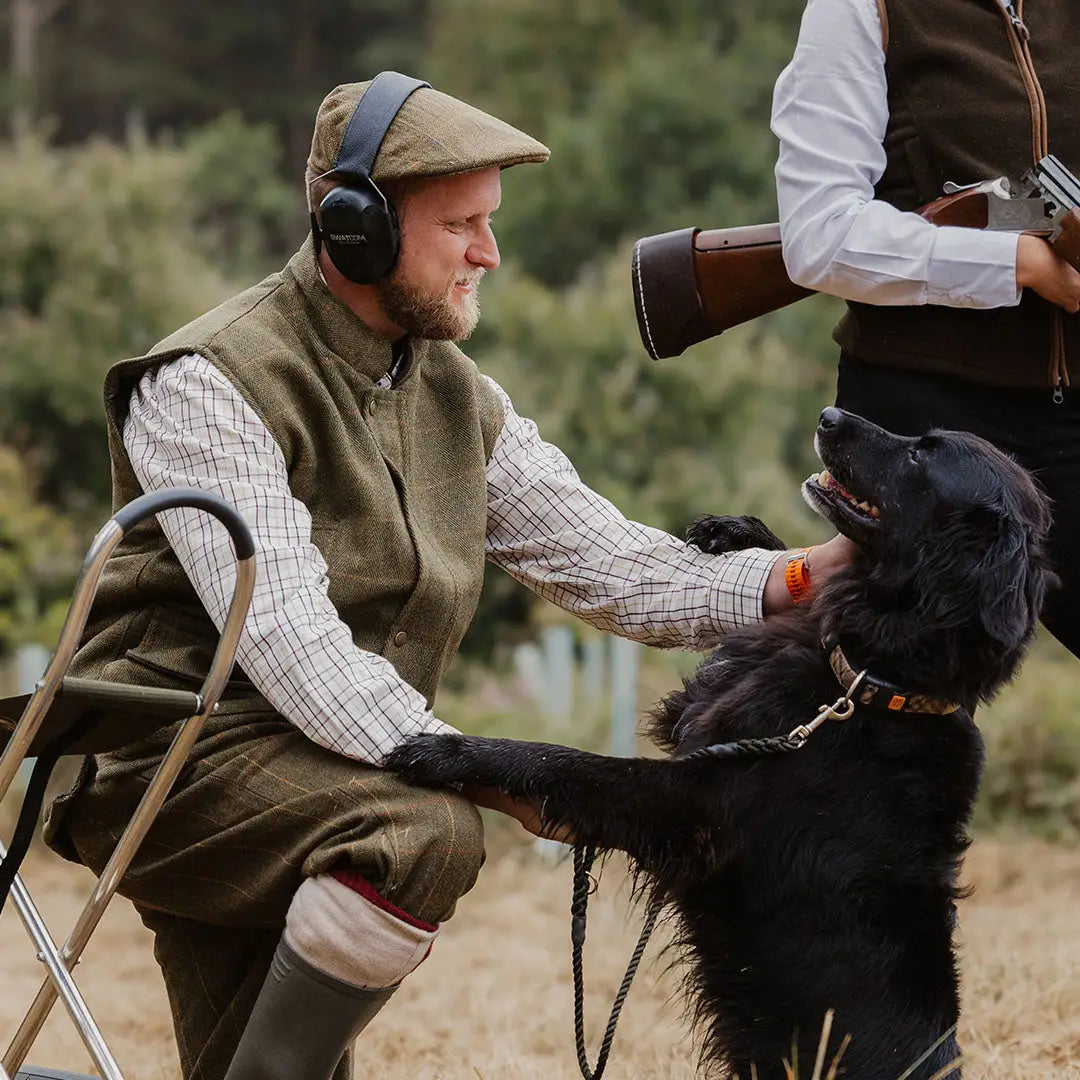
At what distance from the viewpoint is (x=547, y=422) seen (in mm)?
8398

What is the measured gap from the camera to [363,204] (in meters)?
2.63

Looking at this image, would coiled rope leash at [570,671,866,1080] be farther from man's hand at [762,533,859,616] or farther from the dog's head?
man's hand at [762,533,859,616]

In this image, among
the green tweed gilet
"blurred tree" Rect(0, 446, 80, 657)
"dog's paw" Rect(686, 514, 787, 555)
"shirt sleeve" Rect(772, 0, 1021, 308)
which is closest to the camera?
the green tweed gilet

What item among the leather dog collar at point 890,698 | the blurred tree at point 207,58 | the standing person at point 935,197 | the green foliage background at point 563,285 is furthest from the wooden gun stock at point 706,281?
the blurred tree at point 207,58

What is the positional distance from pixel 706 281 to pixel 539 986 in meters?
2.43

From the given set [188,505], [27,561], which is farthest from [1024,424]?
[27,561]

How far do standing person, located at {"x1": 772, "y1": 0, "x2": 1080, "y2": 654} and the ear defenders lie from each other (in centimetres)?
73

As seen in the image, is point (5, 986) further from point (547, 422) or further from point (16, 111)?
point (16, 111)

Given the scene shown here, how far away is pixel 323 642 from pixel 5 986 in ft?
10.8

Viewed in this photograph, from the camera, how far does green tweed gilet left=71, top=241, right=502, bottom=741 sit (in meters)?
2.67

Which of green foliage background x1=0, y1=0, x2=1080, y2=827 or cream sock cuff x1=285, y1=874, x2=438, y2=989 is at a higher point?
cream sock cuff x1=285, y1=874, x2=438, y2=989

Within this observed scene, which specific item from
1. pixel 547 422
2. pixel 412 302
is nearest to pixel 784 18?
pixel 547 422

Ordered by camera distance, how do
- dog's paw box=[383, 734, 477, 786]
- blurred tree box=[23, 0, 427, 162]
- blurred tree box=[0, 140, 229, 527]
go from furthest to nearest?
blurred tree box=[23, 0, 427, 162], blurred tree box=[0, 140, 229, 527], dog's paw box=[383, 734, 477, 786]

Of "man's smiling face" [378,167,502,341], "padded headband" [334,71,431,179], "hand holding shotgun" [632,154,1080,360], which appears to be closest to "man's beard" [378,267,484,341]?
"man's smiling face" [378,167,502,341]
